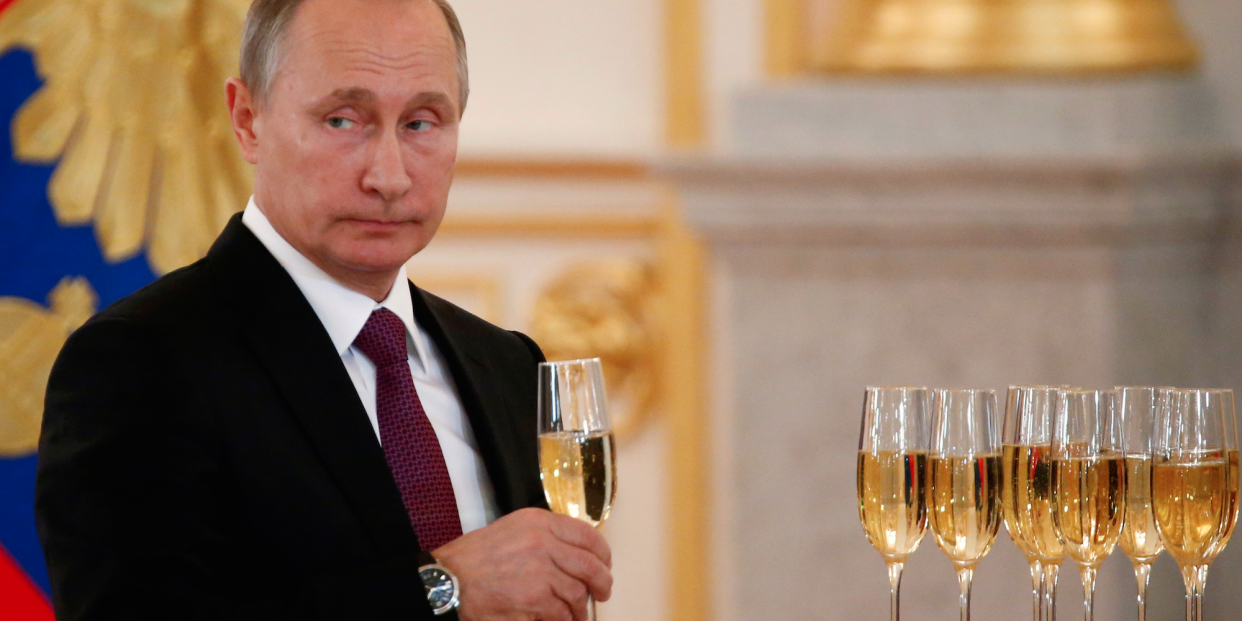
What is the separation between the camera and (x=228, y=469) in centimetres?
136

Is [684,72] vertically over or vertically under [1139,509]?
over

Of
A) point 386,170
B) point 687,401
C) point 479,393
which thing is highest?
point 386,170

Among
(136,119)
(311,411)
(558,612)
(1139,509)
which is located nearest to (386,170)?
(311,411)

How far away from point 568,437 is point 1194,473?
58 centimetres

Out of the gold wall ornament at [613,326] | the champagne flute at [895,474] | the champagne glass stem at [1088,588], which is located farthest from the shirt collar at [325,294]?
the gold wall ornament at [613,326]

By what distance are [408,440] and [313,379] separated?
0.41ft

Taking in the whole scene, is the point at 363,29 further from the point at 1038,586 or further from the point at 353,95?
the point at 1038,586

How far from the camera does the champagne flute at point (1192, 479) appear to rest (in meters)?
1.29

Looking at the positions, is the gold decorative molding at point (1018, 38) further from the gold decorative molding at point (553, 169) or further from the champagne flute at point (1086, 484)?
the champagne flute at point (1086, 484)

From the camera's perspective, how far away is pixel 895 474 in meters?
1.30

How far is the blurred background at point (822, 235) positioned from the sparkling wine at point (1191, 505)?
172cm

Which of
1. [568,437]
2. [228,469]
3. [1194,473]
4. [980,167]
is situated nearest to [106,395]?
[228,469]

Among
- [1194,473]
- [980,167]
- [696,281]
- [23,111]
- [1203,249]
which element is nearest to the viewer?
[1194,473]

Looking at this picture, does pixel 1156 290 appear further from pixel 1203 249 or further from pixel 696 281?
pixel 696 281
